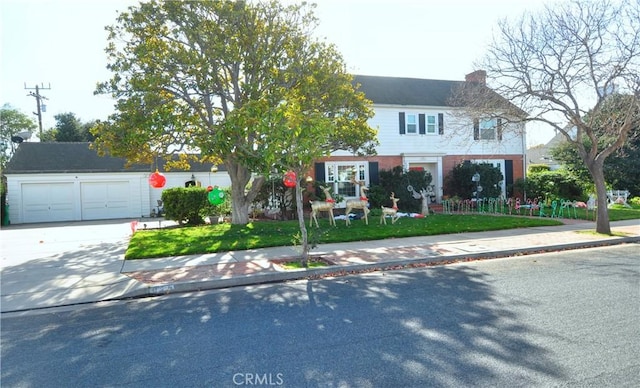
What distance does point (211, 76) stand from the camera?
42.6ft

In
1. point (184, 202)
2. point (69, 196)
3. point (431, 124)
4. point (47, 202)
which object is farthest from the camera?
point (69, 196)

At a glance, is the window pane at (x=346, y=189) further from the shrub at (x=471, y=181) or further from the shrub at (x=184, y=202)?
the shrub at (x=184, y=202)

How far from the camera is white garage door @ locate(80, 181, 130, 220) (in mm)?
23897

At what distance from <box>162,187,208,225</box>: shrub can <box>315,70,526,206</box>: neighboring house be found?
602cm

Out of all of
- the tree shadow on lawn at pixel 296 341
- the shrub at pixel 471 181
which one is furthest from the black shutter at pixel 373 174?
the tree shadow on lawn at pixel 296 341

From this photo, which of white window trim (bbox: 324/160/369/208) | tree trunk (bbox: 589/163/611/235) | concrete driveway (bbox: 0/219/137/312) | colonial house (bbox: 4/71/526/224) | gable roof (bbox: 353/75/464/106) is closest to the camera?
concrete driveway (bbox: 0/219/137/312)

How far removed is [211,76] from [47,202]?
645 inches

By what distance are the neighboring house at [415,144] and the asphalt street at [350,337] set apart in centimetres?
1348

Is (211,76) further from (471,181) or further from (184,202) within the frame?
(471,181)

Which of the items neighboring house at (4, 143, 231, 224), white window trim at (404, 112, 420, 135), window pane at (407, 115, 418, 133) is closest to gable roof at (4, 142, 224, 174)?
neighboring house at (4, 143, 231, 224)

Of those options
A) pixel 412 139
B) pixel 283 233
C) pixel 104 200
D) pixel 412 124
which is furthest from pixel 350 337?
pixel 104 200

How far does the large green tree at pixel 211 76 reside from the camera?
12.0 m

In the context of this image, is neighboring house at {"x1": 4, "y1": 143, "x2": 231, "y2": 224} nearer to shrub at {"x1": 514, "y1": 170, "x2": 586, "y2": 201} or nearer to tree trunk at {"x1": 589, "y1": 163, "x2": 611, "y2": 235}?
shrub at {"x1": 514, "y1": 170, "x2": 586, "y2": 201}

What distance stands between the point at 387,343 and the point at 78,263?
26.3 ft
